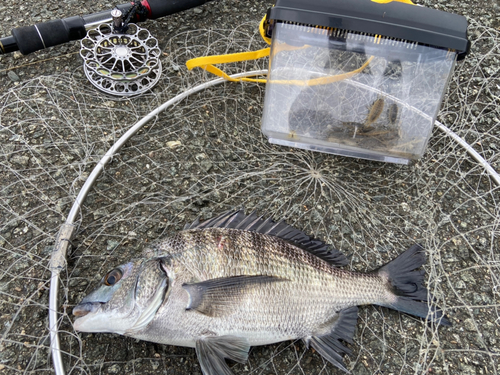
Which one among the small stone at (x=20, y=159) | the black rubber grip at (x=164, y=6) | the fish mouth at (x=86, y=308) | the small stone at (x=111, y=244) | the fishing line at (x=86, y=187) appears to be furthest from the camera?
the black rubber grip at (x=164, y=6)

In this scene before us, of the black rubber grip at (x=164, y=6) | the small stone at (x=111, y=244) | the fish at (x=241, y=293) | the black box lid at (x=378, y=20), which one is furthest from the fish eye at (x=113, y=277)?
the black rubber grip at (x=164, y=6)

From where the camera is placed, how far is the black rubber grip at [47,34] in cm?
245

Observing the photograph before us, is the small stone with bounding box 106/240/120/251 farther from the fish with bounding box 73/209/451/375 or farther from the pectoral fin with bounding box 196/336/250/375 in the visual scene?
the pectoral fin with bounding box 196/336/250/375

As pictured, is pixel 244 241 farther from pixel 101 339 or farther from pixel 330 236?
pixel 101 339

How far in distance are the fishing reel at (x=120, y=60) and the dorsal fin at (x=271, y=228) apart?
3.60 ft

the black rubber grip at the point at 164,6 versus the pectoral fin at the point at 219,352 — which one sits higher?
the black rubber grip at the point at 164,6

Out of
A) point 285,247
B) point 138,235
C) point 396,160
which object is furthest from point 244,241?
point 396,160

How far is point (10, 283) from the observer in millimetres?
2066

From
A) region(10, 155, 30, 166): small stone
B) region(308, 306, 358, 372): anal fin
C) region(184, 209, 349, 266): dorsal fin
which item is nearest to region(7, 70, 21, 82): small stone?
region(10, 155, 30, 166): small stone

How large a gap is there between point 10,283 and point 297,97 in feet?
5.80

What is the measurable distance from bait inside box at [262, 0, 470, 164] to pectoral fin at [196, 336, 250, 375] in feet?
3.69

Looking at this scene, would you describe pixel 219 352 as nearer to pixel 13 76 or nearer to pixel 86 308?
pixel 86 308

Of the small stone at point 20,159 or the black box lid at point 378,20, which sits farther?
the small stone at point 20,159

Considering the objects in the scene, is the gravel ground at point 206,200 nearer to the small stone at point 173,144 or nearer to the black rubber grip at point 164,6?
the small stone at point 173,144
